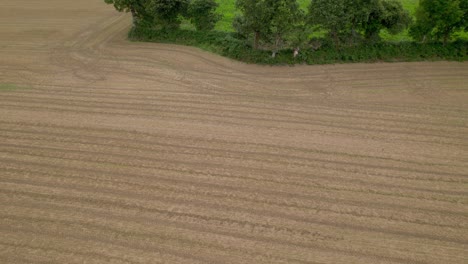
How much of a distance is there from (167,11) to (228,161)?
17.5 m

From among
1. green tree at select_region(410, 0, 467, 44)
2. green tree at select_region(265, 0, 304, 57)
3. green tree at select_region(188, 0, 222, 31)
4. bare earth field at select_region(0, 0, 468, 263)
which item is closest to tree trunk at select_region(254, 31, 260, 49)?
green tree at select_region(265, 0, 304, 57)

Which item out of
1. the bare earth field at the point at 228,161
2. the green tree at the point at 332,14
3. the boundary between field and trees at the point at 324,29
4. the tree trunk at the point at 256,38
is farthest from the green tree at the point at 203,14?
the green tree at the point at 332,14

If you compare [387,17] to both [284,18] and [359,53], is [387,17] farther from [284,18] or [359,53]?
[284,18]

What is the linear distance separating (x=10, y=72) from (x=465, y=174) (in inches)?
1114

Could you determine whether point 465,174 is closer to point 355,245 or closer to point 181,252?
point 355,245

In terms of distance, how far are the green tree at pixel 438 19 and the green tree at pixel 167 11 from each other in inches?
686

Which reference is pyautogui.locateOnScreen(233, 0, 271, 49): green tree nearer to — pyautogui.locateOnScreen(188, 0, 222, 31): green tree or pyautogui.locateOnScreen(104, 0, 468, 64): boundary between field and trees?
pyautogui.locateOnScreen(104, 0, 468, 64): boundary between field and trees

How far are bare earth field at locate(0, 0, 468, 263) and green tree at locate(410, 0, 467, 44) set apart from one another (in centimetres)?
249

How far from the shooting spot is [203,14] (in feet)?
97.0

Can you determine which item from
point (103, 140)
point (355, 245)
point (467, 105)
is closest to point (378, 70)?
point (467, 105)

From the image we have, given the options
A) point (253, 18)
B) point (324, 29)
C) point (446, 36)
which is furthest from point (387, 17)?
point (253, 18)

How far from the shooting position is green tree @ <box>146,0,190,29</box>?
28.5m

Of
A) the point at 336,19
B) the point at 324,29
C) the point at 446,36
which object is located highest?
the point at 336,19

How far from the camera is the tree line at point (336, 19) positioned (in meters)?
25.1
